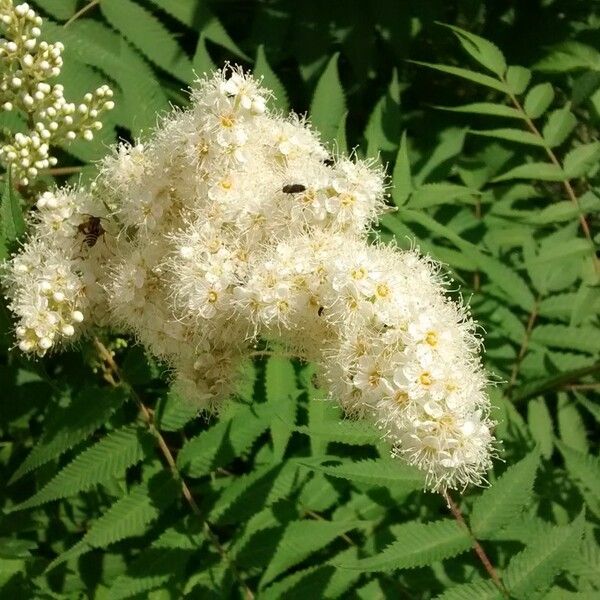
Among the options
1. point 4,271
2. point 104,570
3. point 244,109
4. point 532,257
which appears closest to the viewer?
point 244,109

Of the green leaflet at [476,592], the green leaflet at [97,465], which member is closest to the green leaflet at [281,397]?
the green leaflet at [97,465]

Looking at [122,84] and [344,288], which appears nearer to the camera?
[344,288]

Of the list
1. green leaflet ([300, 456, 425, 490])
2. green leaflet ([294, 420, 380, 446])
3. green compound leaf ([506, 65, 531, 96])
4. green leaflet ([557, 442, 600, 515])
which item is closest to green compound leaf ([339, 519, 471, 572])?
green leaflet ([300, 456, 425, 490])

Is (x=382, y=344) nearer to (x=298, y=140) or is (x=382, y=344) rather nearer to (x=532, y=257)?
(x=298, y=140)

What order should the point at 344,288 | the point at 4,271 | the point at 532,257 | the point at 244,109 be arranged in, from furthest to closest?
the point at 532,257 < the point at 4,271 < the point at 244,109 < the point at 344,288

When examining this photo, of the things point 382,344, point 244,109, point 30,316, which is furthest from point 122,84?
point 382,344
